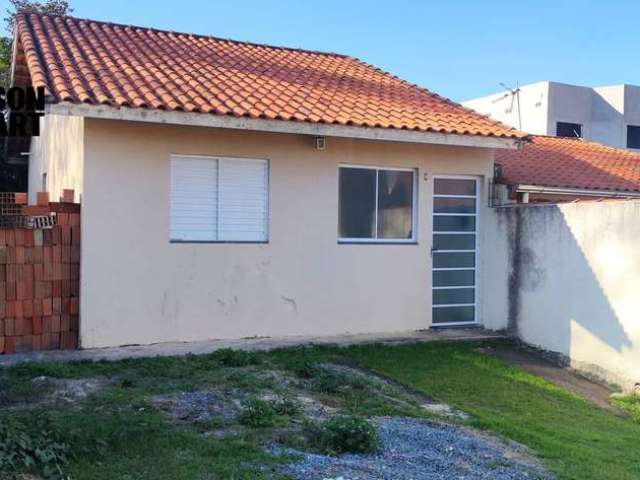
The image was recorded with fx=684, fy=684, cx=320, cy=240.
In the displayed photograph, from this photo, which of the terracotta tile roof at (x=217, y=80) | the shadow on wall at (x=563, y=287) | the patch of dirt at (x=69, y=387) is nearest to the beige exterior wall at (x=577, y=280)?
the shadow on wall at (x=563, y=287)

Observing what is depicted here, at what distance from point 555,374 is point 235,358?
447 centimetres

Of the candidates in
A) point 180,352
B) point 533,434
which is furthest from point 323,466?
point 180,352

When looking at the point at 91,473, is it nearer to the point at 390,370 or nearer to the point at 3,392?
the point at 3,392

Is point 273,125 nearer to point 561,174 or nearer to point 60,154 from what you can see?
point 60,154

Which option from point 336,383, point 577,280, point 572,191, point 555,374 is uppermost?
point 572,191

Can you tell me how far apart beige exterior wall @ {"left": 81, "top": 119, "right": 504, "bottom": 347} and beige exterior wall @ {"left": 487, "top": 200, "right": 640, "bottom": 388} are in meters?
0.72

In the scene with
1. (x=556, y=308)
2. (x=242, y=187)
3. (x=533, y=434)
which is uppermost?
(x=242, y=187)

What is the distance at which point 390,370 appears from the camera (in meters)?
8.75

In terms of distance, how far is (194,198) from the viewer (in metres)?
9.73

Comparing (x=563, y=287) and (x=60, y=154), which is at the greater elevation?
(x=60, y=154)

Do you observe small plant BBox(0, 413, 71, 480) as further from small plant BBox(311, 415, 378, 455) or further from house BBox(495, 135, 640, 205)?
house BBox(495, 135, 640, 205)

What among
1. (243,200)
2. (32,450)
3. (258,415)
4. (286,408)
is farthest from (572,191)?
(32,450)

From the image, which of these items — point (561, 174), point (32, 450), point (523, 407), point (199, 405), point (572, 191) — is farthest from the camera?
point (561, 174)

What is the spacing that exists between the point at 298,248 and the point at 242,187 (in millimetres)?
1251
